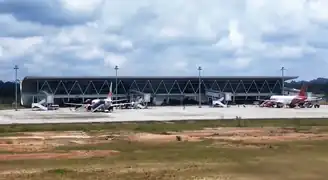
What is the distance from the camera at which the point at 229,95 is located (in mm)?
187875

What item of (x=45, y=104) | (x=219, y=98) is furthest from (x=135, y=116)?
(x=219, y=98)

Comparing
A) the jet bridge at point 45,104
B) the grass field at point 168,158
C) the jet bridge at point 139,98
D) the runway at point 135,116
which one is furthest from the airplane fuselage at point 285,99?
the grass field at point 168,158

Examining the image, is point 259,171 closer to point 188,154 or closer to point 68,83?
point 188,154

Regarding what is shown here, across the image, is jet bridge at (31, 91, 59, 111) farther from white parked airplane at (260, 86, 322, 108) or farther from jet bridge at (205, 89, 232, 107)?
white parked airplane at (260, 86, 322, 108)

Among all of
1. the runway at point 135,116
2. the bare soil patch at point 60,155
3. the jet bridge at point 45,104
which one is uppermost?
the jet bridge at point 45,104

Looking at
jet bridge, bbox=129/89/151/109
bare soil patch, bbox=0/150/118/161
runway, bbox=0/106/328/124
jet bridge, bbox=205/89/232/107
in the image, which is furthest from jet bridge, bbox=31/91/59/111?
bare soil patch, bbox=0/150/118/161

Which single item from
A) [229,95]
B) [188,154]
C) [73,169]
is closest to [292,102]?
[229,95]

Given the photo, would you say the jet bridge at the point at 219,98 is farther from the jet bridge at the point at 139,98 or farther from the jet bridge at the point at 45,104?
the jet bridge at the point at 45,104

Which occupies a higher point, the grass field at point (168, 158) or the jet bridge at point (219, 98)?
the jet bridge at point (219, 98)

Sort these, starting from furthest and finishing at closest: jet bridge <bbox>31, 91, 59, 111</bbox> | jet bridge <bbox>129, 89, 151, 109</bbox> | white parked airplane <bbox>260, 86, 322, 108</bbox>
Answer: jet bridge <bbox>129, 89, 151, 109</bbox>, white parked airplane <bbox>260, 86, 322, 108</bbox>, jet bridge <bbox>31, 91, 59, 111</bbox>

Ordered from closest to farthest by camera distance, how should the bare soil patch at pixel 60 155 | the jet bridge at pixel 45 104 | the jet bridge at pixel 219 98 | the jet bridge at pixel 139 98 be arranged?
the bare soil patch at pixel 60 155 → the jet bridge at pixel 45 104 → the jet bridge at pixel 139 98 → the jet bridge at pixel 219 98

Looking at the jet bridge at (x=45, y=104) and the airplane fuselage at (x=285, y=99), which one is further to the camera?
the airplane fuselage at (x=285, y=99)

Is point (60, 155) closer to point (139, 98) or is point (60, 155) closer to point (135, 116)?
point (135, 116)

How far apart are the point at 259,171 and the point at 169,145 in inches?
647
